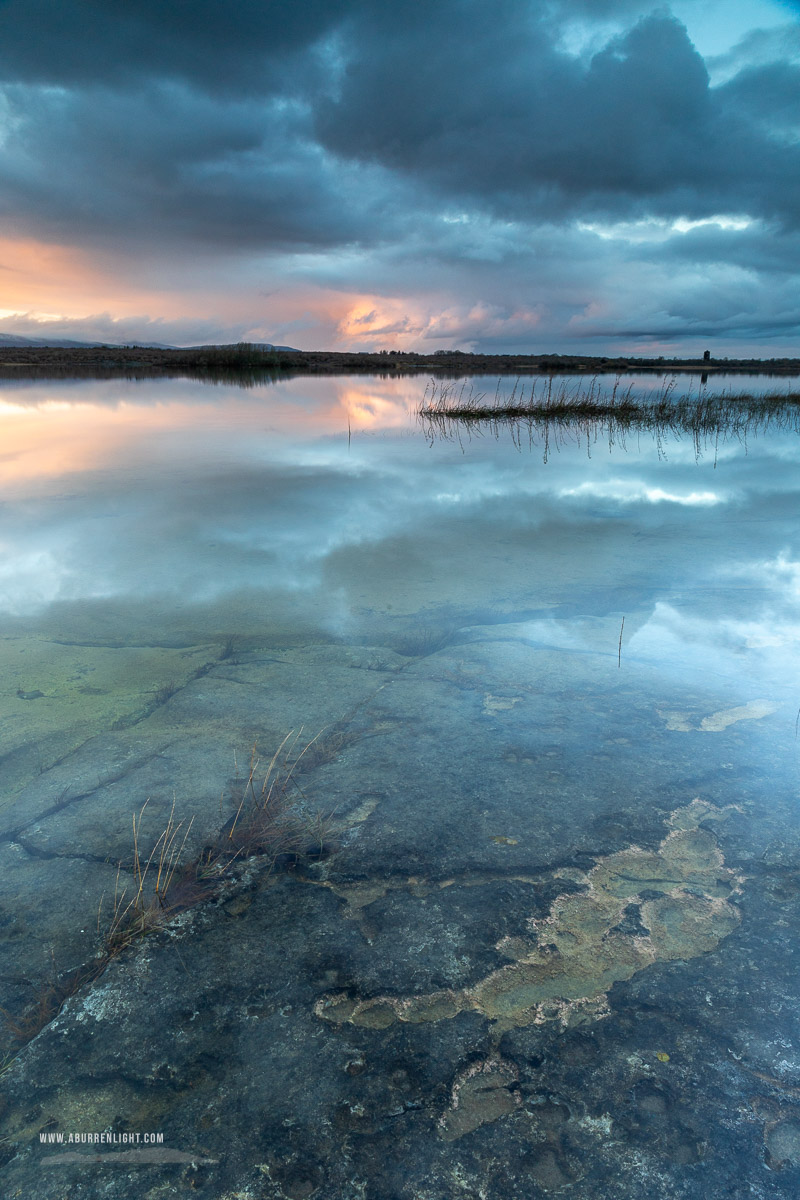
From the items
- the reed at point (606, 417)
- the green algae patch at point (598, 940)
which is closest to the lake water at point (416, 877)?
the green algae patch at point (598, 940)

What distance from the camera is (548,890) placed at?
132 centimetres

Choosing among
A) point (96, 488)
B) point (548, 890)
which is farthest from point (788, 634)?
point (96, 488)

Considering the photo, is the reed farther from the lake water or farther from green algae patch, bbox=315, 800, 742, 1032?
green algae patch, bbox=315, 800, 742, 1032

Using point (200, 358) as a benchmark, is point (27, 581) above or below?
below

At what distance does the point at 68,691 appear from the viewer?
2.22 m

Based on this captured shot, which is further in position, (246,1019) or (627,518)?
(627,518)

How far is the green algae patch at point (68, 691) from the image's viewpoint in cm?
189

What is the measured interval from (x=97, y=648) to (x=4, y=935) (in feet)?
4.84

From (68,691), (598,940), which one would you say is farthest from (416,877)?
(68,691)

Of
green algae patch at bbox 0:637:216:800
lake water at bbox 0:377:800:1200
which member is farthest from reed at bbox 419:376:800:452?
green algae patch at bbox 0:637:216:800

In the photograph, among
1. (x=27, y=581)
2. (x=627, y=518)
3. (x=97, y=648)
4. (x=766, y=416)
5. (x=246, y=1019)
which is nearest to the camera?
(x=246, y=1019)

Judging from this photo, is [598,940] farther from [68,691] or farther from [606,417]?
[606,417]

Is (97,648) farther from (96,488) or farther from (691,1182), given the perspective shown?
(96,488)

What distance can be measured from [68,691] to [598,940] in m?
1.85
